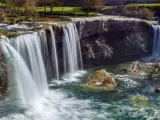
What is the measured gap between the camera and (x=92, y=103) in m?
23.8

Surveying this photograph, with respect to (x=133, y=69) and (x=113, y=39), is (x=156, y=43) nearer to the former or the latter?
(x=113, y=39)

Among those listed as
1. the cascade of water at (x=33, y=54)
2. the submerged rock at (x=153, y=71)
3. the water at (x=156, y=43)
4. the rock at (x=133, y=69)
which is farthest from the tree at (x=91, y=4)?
the cascade of water at (x=33, y=54)

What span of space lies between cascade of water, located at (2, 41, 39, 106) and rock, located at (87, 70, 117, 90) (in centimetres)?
512

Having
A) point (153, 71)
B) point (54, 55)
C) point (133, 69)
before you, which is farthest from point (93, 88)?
point (153, 71)

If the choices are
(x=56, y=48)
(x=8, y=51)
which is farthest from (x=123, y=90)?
(x=8, y=51)

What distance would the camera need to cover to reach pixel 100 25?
34.5 meters

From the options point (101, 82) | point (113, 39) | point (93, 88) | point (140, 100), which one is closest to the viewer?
point (140, 100)

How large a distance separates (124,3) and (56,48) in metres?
23.7

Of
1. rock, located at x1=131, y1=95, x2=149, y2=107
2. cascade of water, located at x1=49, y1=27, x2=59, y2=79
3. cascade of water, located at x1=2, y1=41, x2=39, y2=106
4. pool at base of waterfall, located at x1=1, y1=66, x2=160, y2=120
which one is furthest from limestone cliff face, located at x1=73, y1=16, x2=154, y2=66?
cascade of water, located at x1=2, y1=41, x2=39, y2=106

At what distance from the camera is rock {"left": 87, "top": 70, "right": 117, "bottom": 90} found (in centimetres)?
2711

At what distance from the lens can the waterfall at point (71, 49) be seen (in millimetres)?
30891

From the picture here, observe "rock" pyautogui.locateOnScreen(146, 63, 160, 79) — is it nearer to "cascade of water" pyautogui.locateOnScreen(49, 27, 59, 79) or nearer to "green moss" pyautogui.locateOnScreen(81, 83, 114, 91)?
"green moss" pyautogui.locateOnScreen(81, 83, 114, 91)

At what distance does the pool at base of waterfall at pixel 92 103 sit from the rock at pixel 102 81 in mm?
621

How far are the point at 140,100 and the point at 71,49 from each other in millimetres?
9687
